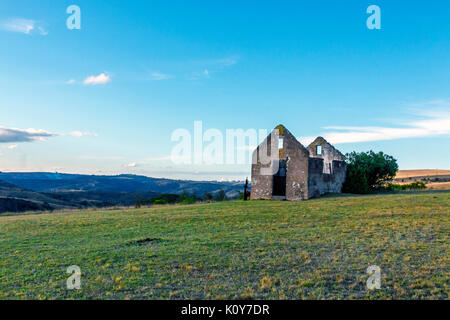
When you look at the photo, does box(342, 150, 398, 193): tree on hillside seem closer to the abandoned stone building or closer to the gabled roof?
the gabled roof

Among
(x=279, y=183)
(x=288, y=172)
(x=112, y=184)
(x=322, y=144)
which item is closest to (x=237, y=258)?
(x=288, y=172)

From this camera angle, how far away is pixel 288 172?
32.1 meters

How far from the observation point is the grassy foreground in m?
Result: 7.79

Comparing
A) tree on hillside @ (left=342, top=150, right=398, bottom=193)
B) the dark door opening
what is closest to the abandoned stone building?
the dark door opening

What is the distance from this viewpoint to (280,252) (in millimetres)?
11180

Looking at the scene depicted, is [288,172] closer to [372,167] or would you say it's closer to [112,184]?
[372,167]

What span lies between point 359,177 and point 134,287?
116 feet

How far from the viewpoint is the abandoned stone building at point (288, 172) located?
103ft

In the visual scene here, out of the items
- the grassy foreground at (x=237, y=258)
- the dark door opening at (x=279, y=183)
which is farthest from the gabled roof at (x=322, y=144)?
the grassy foreground at (x=237, y=258)

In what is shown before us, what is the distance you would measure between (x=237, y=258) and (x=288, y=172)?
22.2 m
